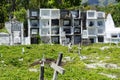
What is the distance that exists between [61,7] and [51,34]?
1087cm

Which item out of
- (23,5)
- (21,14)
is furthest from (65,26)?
(23,5)

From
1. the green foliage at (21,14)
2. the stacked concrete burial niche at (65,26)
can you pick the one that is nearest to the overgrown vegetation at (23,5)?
the green foliage at (21,14)

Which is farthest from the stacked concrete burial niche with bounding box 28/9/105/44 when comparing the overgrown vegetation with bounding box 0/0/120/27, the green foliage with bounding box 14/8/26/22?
the overgrown vegetation with bounding box 0/0/120/27

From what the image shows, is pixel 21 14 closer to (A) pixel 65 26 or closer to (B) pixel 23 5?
(B) pixel 23 5

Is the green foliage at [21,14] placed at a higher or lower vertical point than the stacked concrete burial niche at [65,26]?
higher

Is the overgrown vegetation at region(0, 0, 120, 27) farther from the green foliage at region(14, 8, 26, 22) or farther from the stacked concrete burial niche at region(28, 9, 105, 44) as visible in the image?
the stacked concrete burial niche at region(28, 9, 105, 44)

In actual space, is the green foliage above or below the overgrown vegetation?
below

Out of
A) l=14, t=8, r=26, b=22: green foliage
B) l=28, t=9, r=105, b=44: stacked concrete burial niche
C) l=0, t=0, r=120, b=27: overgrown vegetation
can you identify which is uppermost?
l=0, t=0, r=120, b=27: overgrown vegetation

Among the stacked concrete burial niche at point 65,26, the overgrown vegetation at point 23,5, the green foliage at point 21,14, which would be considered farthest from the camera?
the overgrown vegetation at point 23,5

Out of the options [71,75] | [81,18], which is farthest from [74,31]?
[71,75]

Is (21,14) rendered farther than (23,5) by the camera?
No

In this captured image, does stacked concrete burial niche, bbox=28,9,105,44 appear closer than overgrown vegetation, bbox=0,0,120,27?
Yes

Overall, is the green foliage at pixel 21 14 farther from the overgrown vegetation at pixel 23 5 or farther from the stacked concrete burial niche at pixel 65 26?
the stacked concrete burial niche at pixel 65 26

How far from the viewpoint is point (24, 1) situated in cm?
11256
